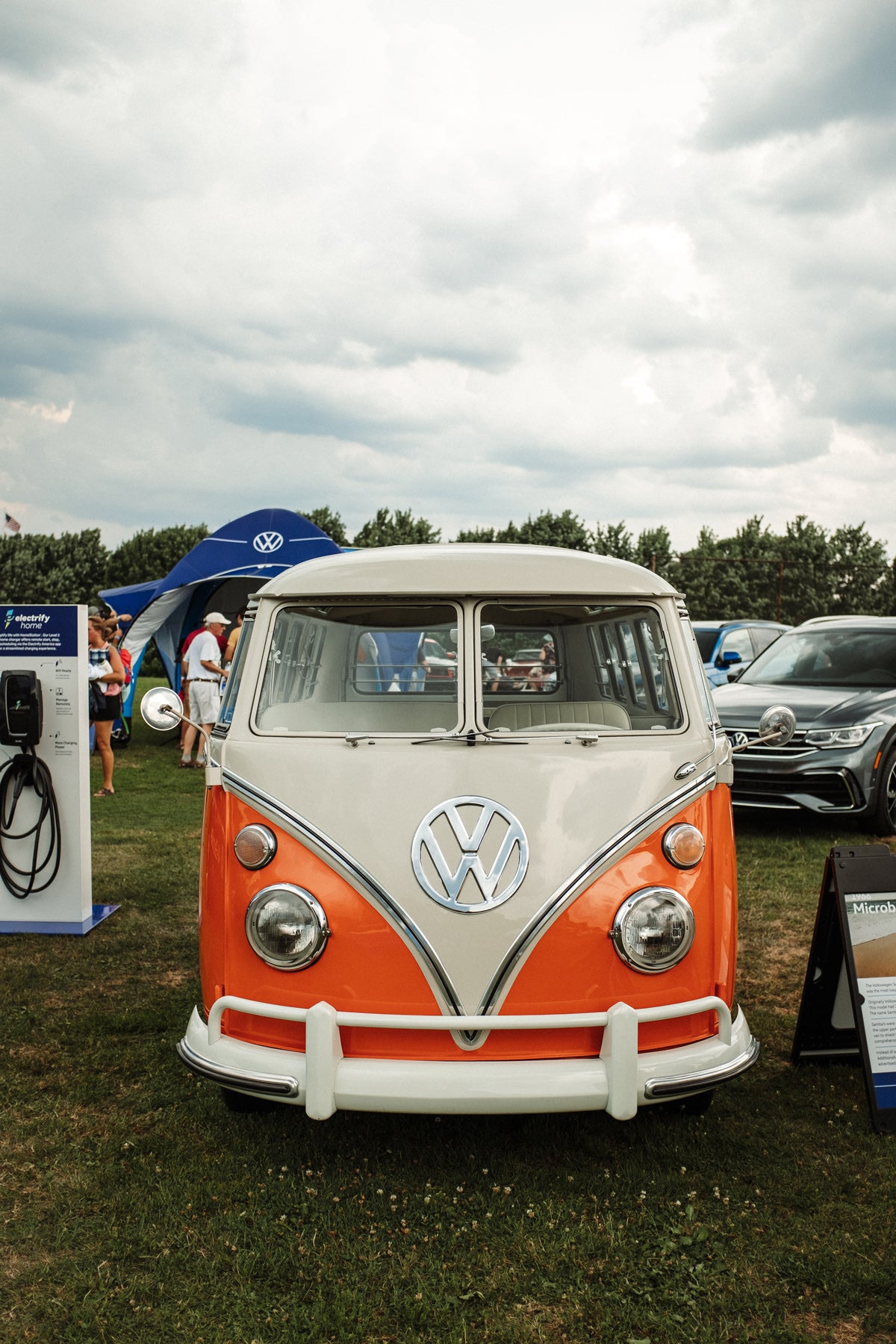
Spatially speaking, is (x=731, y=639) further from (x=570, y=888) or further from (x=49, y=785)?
(x=570, y=888)

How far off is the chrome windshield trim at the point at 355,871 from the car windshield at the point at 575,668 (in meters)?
0.72

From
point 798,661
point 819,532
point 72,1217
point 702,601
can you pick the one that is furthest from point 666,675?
point 819,532

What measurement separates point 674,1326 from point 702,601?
33.4m

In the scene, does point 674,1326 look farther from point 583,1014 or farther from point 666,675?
point 666,675

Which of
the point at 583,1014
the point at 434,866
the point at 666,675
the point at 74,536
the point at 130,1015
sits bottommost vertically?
the point at 130,1015

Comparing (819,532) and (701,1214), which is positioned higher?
(819,532)

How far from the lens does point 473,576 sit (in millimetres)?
3809

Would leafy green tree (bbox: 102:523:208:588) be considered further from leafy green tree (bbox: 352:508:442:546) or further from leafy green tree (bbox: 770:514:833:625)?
leafy green tree (bbox: 770:514:833:625)

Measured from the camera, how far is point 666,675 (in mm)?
3943

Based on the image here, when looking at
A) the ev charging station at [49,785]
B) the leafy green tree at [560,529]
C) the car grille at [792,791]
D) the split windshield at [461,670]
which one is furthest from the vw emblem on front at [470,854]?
the leafy green tree at [560,529]

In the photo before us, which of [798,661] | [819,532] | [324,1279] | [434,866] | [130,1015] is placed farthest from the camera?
[819,532]

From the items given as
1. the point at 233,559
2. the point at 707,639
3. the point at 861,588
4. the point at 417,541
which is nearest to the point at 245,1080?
the point at 233,559

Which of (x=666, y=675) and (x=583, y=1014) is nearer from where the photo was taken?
(x=583, y=1014)

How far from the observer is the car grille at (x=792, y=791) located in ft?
27.7
